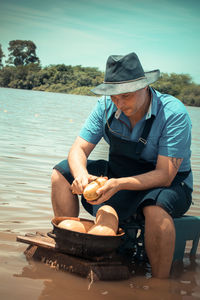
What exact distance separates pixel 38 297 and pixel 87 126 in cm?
151

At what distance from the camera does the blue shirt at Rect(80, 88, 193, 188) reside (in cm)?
324

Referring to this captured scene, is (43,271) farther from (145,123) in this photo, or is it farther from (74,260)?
(145,123)

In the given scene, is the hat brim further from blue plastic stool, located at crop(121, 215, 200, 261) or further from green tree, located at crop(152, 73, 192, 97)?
green tree, located at crop(152, 73, 192, 97)

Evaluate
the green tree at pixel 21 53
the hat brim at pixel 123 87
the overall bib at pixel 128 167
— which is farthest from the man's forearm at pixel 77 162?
the green tree at pixel 21 53

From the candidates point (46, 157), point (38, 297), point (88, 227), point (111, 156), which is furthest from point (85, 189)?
point (46, 157)

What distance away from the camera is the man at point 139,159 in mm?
3119

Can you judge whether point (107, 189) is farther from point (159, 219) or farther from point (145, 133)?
point (145, 133)

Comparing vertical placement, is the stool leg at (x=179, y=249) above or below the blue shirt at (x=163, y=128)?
below

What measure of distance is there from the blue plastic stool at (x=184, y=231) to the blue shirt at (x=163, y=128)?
0.29 metres

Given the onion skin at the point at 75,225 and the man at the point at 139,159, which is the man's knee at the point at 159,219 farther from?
the onion skin at the point at 75,225

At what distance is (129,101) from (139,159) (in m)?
0.48

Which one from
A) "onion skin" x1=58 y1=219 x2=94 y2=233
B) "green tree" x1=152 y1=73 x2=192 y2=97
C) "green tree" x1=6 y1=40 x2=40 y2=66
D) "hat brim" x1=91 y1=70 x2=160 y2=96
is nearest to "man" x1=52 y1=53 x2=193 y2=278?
"hat brim" x1=91 y1=70 x2=160 y2=96

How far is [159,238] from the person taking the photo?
3.07 metres

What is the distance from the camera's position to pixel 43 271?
307cm
